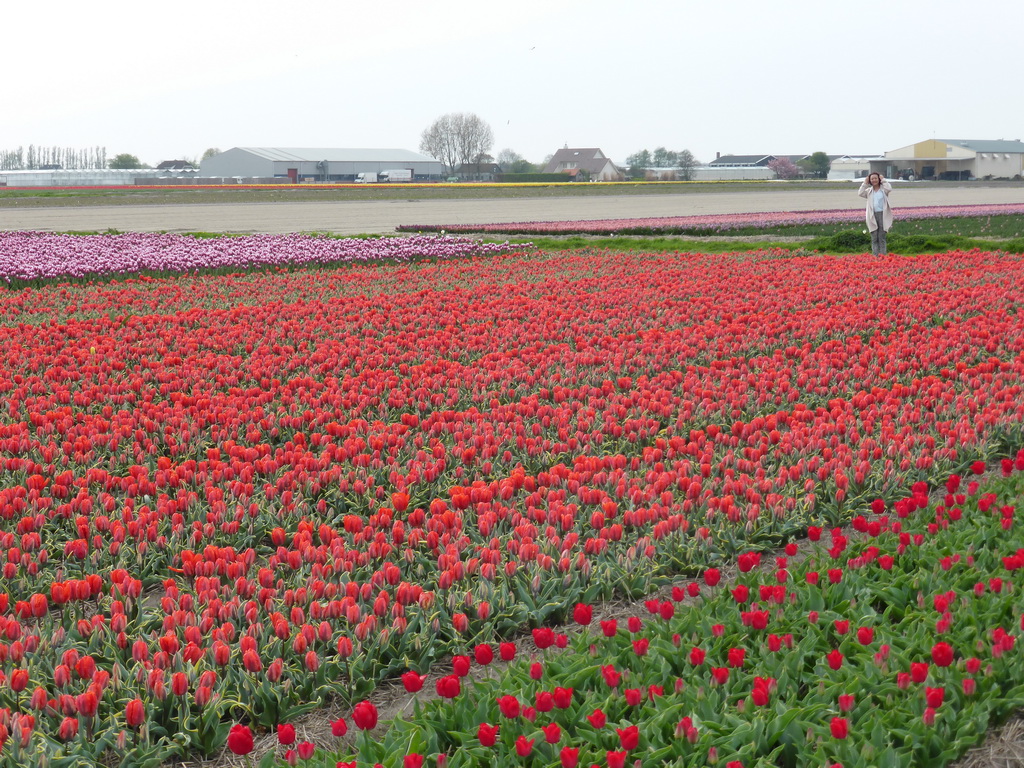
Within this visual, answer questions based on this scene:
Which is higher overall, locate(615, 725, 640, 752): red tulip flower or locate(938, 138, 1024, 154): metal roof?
locate(938, 138, 1024, 154): metal roof

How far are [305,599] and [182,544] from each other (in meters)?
1.09

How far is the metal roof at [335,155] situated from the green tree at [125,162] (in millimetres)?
32698

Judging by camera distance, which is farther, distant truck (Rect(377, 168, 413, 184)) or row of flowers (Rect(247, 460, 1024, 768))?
distant truck (Rect(377, 168, 413, 184))

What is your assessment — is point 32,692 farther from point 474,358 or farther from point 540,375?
point 474,358

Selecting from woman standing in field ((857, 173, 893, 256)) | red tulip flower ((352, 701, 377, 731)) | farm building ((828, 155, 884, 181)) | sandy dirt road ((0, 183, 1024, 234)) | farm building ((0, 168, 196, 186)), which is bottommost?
red tulip flower ((352, 701, 377, 731))

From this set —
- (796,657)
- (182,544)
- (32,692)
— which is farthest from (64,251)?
(796,657)

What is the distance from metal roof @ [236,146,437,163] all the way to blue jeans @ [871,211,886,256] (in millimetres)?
111225

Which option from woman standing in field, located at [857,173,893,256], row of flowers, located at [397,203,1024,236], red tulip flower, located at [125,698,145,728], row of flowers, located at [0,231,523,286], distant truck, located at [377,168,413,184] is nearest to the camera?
red tulip flower, located at [125,698,145,728]

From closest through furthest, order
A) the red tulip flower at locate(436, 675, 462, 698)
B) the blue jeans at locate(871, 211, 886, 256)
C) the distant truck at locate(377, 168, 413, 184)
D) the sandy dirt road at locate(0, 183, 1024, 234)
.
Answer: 1. the red tulip flower at locate(436, 675, 462, 698)
2. the blue jeans at locate(871, 211, 886, 256)
3. the sandy dirt road at locate(0, 183, 1024, 234)
4. the distant truck at locate(377, 168, 413, 184)

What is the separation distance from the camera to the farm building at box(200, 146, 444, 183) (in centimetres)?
12144

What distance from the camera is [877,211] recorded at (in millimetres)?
18109

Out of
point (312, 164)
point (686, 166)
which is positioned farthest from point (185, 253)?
point (686, 166)

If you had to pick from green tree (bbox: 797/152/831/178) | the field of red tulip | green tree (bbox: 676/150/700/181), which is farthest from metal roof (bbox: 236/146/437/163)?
the field of red tulip

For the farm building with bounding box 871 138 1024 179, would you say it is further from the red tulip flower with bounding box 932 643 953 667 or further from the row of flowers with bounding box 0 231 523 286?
the red tulip flower with bounding box 932 643 953 667
